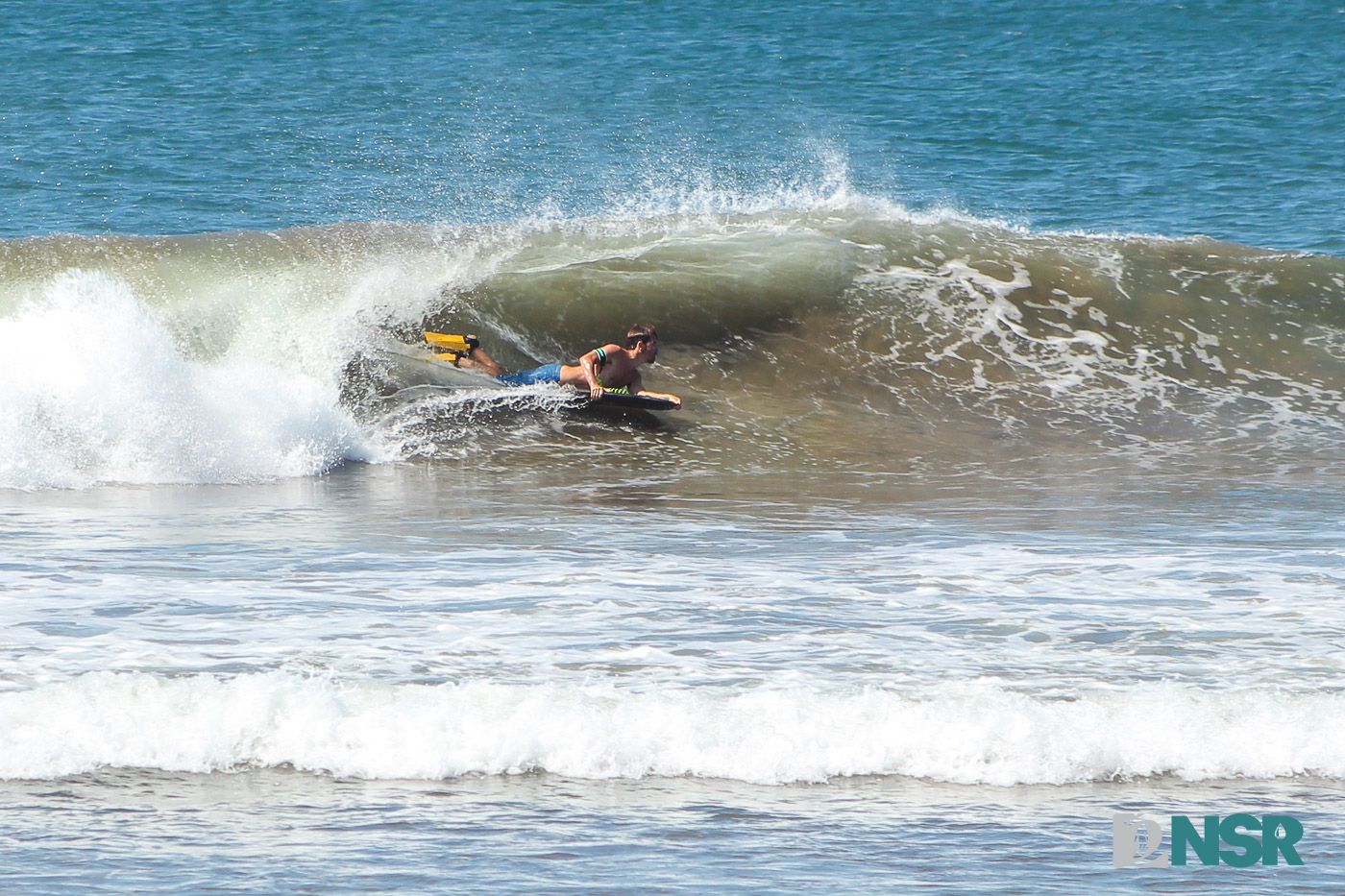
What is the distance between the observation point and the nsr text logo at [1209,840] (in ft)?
12.2

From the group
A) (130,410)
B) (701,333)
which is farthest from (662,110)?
(130,410)

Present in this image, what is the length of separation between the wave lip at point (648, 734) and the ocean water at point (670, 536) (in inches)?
0.6

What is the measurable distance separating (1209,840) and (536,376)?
800cm

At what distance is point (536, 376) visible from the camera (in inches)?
443

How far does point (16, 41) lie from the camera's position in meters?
36.9

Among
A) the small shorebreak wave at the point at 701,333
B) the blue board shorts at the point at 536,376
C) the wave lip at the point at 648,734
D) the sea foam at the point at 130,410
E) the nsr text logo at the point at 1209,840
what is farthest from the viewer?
the blue board shorts at the point at 536,376

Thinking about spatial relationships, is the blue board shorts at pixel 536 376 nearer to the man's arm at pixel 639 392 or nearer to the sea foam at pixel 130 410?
the man's arm at pixel 639 392

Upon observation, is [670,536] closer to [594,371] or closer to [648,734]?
[648,734]

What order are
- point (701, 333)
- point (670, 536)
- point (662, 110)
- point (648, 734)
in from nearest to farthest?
point (648, 734) < point (670, 536) < point (701, 333) < point (662, 110)

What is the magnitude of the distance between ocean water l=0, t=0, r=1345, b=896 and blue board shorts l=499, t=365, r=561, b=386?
130 mm

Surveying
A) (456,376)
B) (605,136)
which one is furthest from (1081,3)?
(456,376)

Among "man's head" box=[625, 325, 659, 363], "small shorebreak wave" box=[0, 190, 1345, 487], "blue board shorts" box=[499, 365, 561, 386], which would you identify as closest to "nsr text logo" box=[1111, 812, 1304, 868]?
"small shorebreak wave" box=[0, 190, 1345, 487]

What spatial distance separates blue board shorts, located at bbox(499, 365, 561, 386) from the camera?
1118 cm

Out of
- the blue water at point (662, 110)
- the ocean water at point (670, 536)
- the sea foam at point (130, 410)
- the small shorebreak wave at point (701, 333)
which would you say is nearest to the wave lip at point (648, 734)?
the ocean water at point (670, 536)
